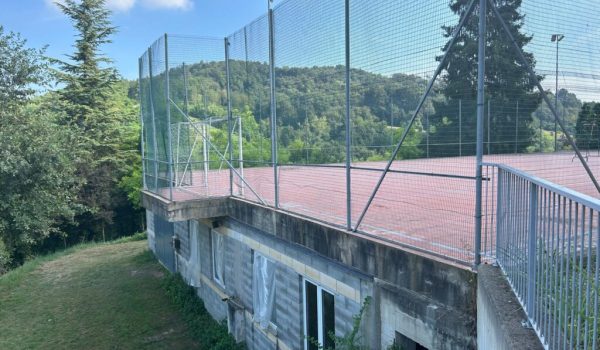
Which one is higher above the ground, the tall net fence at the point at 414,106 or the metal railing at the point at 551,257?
the tall net fence at the point at 414,106

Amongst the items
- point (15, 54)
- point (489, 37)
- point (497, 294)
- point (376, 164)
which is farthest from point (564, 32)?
point (15, 54)

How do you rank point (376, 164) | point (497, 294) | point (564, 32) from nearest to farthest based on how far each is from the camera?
1. point (497, 294)
2. point (564, 32)
3. point (376, 164)

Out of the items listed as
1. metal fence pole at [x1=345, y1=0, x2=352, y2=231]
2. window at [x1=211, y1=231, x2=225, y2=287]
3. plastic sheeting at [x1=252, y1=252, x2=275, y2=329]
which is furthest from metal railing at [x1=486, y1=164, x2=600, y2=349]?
window at [x1=211, y1=231, x2=225, y2=287]

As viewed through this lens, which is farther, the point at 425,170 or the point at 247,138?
the point at 247,138

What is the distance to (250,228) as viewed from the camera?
24.0 ft

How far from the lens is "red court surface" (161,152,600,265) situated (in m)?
3.76

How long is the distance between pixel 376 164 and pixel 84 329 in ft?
26.6

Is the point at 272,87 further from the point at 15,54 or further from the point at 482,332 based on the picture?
the point at 15,54

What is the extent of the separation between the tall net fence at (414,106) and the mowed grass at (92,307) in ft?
13.7

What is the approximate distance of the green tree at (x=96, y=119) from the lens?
69.4 feet

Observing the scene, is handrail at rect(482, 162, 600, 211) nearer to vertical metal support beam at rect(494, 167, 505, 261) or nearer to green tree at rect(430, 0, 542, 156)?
vertical metal support beam at rect(494, 167, 505, 261)

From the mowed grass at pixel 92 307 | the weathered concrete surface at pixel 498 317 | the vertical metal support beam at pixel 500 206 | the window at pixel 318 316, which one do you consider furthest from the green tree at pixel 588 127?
the mowed grass at pixel 92 307

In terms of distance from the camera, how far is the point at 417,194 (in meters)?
5.85

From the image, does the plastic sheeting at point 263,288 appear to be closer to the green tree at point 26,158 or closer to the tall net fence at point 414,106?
the tall net fence at point 414,106
